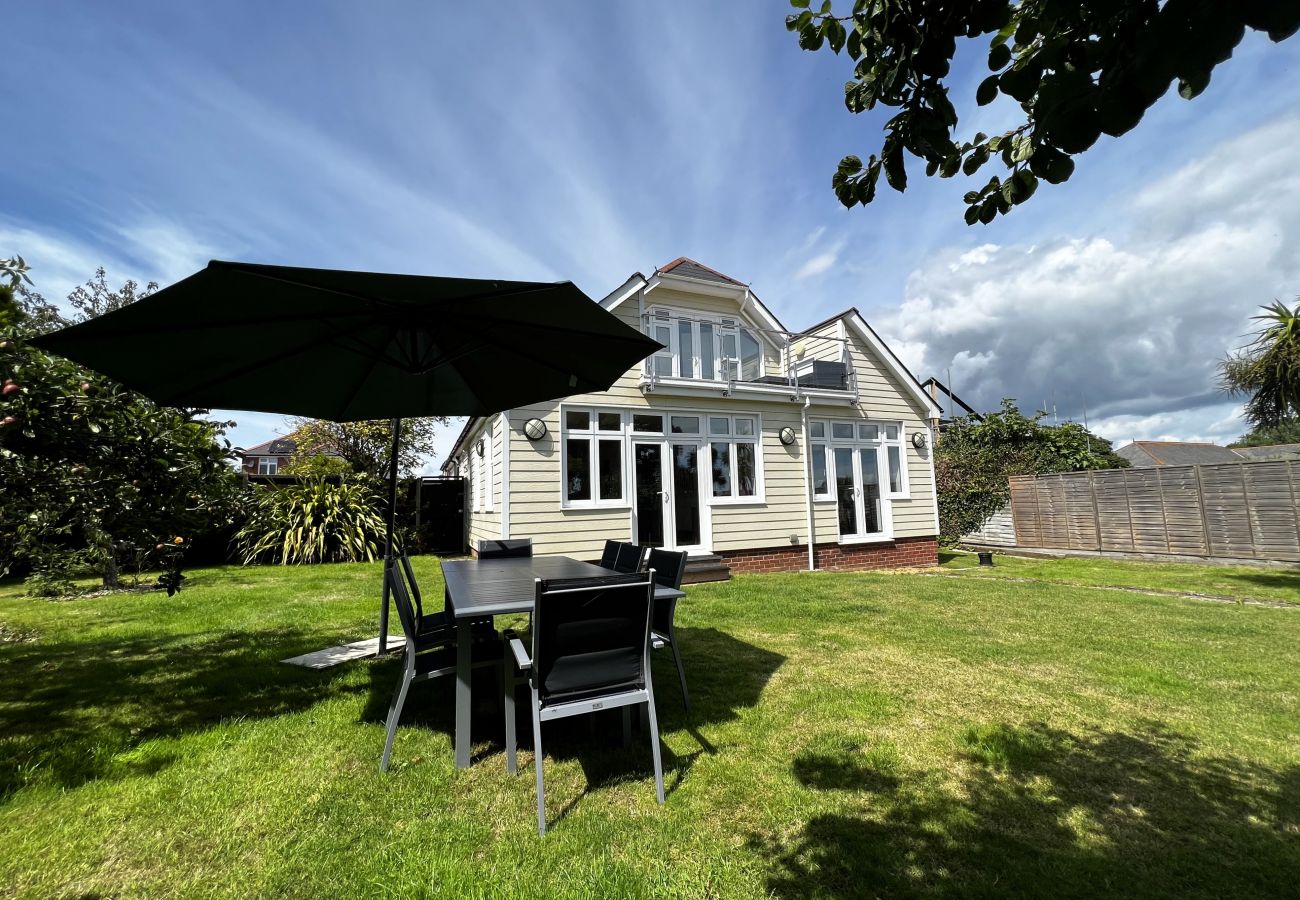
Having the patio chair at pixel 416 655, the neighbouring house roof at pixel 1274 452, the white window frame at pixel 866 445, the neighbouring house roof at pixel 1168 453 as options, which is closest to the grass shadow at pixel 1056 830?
the patio chair at pixel 416 655

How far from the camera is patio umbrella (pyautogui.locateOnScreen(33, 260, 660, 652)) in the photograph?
7.18 ft

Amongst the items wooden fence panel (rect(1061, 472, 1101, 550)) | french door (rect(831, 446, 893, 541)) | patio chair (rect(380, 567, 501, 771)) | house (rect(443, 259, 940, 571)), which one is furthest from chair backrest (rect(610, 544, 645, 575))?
wooden fence panel (rect(1061, 472, 1101, 550))

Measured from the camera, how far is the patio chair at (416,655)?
2711 mm

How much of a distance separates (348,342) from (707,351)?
308 inches

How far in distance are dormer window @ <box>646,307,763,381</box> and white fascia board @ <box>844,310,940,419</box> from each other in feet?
8.62

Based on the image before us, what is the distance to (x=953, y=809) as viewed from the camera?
2312mm

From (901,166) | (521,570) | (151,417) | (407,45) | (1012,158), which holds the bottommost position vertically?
(521,570)

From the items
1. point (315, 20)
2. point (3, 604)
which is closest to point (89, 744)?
point (315, 20)

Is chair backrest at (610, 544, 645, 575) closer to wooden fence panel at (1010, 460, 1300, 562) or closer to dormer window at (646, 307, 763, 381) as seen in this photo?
dormer window at (646, 307, 763, 381)

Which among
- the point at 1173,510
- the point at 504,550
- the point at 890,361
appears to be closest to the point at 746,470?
the point at 890,361

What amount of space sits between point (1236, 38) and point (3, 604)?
39.3 ft

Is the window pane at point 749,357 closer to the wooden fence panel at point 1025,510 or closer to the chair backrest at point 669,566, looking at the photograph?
the chair backrest at point 669,566

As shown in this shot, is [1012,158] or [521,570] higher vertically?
[1012,158]

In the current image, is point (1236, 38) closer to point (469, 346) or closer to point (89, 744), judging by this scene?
point (469, 346)
